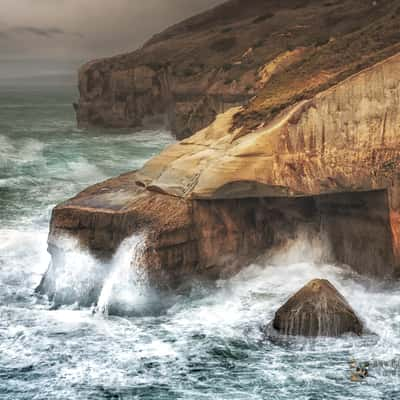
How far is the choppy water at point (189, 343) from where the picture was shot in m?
13.2

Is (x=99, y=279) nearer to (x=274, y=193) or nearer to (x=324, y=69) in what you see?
(x=274, y=193)

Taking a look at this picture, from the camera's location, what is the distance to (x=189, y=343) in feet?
49.6

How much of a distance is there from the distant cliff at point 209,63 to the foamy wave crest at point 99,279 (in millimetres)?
17729

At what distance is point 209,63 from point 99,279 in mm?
40570

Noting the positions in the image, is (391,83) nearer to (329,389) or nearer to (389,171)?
(389,171)

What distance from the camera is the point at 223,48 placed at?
199 ft

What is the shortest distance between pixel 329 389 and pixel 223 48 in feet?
164

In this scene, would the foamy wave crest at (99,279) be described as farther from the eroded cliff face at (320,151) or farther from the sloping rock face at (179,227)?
the eroded cliff face at (320,151)

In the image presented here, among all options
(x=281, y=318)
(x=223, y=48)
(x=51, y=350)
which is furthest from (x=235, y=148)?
(x=223, y=48)

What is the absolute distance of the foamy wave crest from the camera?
1744cm

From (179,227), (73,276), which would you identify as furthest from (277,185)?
(73,276)

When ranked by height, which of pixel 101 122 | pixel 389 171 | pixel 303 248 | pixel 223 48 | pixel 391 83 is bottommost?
pixel 303 248

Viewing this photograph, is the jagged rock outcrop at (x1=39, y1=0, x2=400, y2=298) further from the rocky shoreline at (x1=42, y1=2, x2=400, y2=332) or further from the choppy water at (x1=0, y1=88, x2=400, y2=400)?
the choppy water at (x1=0, y1=88, x2=400, y2=400)

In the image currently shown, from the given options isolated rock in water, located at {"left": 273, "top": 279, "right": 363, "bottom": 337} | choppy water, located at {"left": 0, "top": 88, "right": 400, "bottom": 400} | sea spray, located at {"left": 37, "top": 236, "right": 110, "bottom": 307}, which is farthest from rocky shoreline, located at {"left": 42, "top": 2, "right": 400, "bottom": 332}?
isolated rock in water, located at {"left": 273, "top": 279, "right": 363, "bottom": 337}
